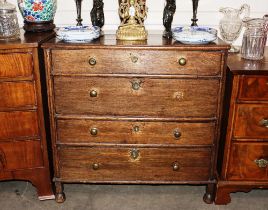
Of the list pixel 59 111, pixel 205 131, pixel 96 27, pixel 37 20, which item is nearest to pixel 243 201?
pixel 205 131

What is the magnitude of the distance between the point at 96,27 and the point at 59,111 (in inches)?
23.9

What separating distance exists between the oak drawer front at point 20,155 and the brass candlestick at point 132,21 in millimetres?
928

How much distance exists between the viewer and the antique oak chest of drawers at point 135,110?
2.10m

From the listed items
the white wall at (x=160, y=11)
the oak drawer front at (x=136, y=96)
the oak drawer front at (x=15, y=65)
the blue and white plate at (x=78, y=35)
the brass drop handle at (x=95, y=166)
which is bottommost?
the brass drop handle at (x=95, y=166)

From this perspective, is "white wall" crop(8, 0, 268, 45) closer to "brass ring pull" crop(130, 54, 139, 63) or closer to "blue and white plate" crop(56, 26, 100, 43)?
"blue and white plate" crop(56, 26, 100, 43)

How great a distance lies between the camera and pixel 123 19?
7.47 ft

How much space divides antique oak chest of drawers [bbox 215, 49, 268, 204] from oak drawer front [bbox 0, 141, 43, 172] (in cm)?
127

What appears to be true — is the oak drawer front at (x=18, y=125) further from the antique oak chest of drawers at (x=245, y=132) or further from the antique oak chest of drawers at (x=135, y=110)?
the antique oak chest of drawers at (x=245, y=132)

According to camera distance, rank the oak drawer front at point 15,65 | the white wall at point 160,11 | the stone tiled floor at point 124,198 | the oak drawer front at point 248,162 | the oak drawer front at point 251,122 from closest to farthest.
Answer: the oak drawer front at point 15,65, the oak drawer front at point 251,122, the oak drawer front at point 248,162, the stone tiled floor at point 124,198, the white wall at point 160,11

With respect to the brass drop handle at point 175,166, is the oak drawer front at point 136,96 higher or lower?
higher

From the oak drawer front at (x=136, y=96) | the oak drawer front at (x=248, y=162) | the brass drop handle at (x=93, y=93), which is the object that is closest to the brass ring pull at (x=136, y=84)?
the oak drawer front at (x=136, y=96)

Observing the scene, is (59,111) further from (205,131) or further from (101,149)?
(205,131)

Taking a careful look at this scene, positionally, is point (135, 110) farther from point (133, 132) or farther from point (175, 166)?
point (175, 166)

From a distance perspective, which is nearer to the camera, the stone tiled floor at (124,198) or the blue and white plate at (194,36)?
the blue and white plate at (194,36)
